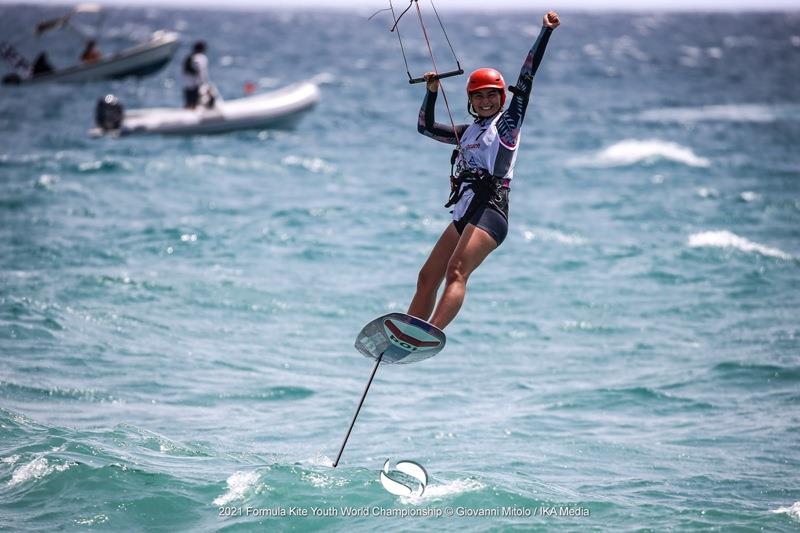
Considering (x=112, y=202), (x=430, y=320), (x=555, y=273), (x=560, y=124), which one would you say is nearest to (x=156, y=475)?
(x=430, y=320)

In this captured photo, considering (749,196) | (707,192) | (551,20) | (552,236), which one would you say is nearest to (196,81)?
(552,236)

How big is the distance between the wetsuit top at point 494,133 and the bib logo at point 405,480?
2.24m

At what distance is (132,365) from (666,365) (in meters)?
7.24

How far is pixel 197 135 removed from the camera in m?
33.4

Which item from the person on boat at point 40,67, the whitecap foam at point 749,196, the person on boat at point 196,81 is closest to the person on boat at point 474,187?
the whitecap foam at point 749,196

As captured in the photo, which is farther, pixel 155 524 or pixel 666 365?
pixel 666 365

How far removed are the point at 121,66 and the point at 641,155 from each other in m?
21.4

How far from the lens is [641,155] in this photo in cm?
3328

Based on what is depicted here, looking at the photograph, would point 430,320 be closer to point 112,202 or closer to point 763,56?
point 112,202

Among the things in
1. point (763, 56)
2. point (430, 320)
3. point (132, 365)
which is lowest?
point (763, 56)

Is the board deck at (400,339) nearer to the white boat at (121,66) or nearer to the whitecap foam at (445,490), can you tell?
the whitecap foam at (445,490)

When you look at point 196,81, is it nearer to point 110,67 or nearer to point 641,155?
point 110,67

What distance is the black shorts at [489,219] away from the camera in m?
9.07

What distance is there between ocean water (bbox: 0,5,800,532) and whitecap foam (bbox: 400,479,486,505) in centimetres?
3
